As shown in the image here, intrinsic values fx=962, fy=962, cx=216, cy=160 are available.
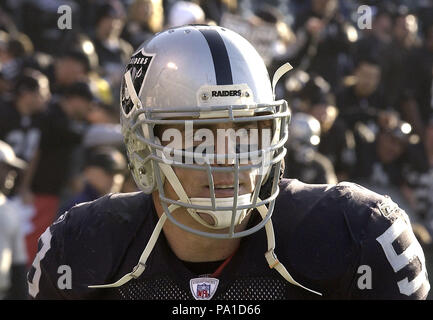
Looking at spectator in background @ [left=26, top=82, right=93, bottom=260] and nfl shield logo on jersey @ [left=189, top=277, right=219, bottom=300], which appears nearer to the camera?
nfl shield logo on jersey @ [left=189, top=277, right=219, bottom=300]

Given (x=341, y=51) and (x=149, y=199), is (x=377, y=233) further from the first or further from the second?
(x=341, y=51)

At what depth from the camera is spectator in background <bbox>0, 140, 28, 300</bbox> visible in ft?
16.8

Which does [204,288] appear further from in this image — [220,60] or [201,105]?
[220,60]

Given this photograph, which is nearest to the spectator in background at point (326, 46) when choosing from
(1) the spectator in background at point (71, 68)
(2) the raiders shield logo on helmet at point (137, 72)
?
(1) the spectator in background at point (71, 68)

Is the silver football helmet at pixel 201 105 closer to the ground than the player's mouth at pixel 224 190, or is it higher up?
higher up

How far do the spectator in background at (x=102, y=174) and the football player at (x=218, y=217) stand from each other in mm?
2313

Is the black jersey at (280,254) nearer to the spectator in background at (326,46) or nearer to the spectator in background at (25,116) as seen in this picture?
the spectator in background at (25,116)

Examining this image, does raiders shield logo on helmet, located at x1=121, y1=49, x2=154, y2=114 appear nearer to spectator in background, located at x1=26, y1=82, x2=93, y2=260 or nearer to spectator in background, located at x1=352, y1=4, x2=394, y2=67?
spectator in background, located at x1=26, y1=82, x2=93, y2=260

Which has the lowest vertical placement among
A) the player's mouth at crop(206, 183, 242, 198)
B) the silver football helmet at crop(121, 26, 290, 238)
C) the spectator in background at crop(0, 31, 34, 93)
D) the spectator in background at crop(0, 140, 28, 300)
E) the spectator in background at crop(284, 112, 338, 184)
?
the spectator in background at crop(0, 140, 28, 300)

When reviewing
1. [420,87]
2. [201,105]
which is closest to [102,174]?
[201,105]

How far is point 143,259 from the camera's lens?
2.82 metres

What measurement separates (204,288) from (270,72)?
4371 mm

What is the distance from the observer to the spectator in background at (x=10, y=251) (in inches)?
202

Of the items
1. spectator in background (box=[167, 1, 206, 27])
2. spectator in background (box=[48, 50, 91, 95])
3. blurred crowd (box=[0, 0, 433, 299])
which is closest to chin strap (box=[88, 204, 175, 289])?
blurred crowd (box=[0, 0, 433, 299])
